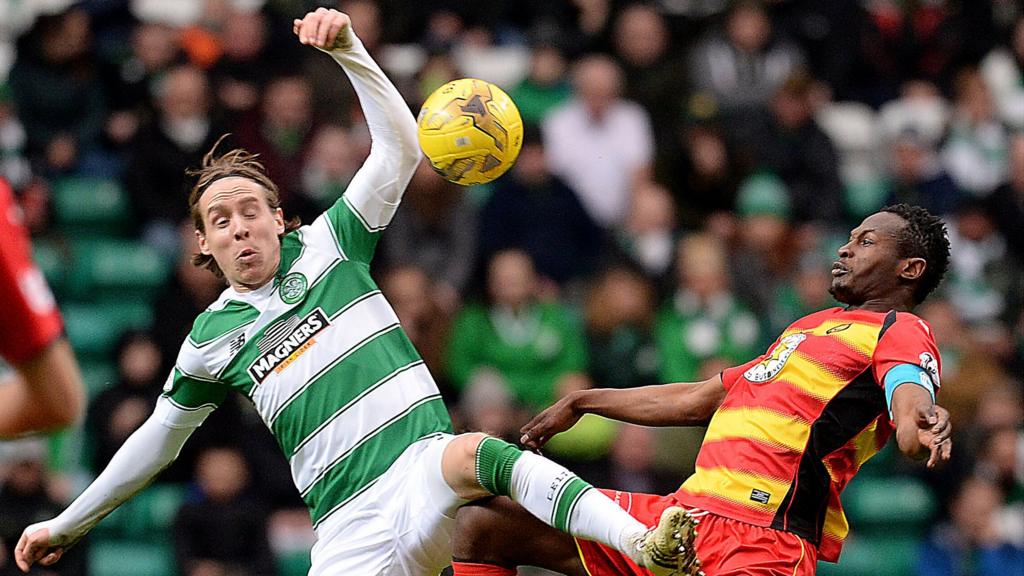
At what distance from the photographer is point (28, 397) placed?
4070 millimetres

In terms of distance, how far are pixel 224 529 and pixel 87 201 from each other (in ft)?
9.97

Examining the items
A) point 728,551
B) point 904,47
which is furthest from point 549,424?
point 904,47

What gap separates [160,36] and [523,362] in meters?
3.65

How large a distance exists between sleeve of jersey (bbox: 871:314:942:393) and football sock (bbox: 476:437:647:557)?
0.97m

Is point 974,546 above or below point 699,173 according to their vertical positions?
below

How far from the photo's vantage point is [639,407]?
20.0 feet

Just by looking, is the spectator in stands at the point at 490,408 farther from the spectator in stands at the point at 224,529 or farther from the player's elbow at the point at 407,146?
the player's elbow at the point at 407,146

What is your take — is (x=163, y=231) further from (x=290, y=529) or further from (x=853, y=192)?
(x=853, y=192)

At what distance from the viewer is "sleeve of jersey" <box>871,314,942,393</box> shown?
5.33 metres

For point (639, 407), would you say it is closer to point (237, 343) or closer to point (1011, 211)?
point (237, 343)

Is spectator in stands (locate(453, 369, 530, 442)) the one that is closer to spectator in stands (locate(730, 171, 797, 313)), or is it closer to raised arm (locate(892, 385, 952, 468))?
spectator in stands (locate(730, 171, 797, 313))

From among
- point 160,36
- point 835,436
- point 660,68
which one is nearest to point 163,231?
point 160,36

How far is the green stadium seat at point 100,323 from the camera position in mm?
11102

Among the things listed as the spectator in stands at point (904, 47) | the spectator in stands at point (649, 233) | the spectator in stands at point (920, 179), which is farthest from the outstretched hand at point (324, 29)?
the spectator in stands at point (904, 47)
